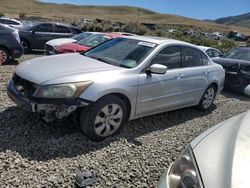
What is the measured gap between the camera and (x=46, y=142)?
4.40m

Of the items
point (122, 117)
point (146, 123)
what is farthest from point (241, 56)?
point (122, 117)

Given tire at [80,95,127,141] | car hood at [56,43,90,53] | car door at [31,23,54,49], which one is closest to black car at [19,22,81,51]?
car door at [31,23,54,49]

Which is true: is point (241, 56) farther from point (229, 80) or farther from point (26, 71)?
point (26, 71)

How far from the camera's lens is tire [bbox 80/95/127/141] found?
4375mm

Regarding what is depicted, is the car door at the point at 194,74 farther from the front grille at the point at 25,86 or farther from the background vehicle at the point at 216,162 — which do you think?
the background vehicle at the point at 216,162

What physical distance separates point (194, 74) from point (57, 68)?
2.70 meters

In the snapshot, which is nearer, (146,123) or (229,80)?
(146,123)

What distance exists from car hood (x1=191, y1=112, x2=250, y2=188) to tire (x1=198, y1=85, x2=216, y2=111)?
4.12m

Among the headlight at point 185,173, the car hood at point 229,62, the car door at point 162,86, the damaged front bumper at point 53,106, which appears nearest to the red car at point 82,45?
the car hood at point 229,62

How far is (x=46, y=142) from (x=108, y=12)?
15267 cm

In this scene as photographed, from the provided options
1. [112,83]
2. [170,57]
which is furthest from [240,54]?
[112,83]

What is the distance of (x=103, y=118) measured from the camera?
14.9 feet

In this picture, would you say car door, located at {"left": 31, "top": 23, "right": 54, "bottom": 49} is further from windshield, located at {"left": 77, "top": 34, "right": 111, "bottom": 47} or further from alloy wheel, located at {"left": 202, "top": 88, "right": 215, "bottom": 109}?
alloy wheel, located at {"left": 202, "top": 88, "right": 215, "bottom": 109}

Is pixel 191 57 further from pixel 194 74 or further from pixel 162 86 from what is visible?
pixel 162 86
